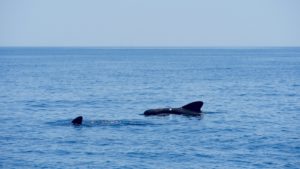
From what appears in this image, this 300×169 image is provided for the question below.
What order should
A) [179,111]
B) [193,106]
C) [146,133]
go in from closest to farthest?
[146,133] → [179,111] → [193,106]

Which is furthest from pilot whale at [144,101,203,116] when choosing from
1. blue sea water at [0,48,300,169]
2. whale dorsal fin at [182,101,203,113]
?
blue sea water at [0,48,300,169]

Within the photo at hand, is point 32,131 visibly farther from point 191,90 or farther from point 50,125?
point 191,90

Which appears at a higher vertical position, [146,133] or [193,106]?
[193,106]

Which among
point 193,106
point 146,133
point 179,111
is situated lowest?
point 146,133

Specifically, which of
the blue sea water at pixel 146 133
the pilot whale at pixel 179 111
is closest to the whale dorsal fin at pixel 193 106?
the pilot whale at pixel 179 111

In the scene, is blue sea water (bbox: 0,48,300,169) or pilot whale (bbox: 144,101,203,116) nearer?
blue sea water (bbox: 0,48,300,169)

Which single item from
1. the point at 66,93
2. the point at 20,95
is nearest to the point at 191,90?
the point at 66,93

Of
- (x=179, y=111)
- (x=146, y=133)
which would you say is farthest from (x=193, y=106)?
(x=146, y=133)

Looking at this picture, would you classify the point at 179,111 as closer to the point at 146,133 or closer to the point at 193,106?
the point at 193,106

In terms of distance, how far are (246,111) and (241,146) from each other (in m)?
16.4

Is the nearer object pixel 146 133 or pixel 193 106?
pixel 146 133

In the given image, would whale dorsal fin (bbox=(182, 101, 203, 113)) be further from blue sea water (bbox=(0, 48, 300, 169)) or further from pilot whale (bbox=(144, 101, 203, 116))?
blue sea water (bbox=(0, 48, 300, 169))

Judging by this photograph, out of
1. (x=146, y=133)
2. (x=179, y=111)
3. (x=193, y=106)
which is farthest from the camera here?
(x=193, y=106)

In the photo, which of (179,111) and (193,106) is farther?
(193,106)
